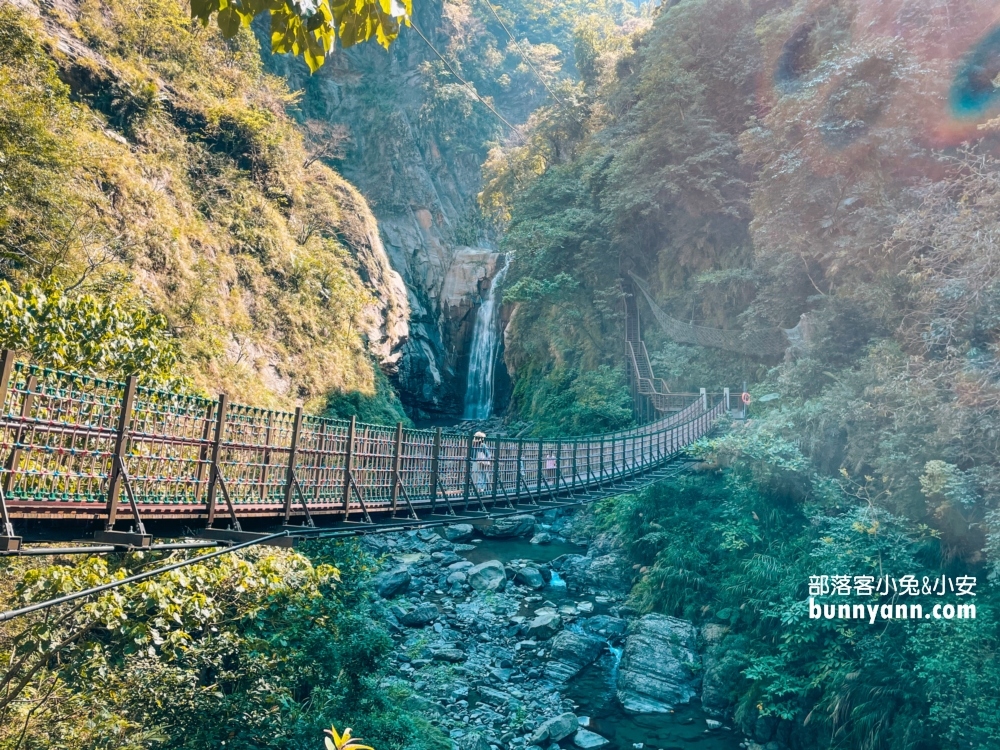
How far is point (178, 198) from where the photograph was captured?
9828 millimetres

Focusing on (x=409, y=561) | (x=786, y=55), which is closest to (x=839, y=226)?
(x=786, y=55)

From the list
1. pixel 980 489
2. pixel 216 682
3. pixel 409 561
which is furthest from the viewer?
pixel 409 561

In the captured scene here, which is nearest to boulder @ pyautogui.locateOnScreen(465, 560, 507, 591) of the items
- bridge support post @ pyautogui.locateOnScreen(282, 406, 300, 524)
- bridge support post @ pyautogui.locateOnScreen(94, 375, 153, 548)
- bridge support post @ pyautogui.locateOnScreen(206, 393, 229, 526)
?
bridge support post @ pyautogui.locateOnScreen(282, 406, 300, 524)

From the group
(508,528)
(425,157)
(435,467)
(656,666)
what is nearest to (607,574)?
(508,528)

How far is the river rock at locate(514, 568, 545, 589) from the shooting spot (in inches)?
400

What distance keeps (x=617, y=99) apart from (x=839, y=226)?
10.1 metres

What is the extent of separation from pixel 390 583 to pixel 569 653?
9.57 ft

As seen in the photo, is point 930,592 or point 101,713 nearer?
point 101,713

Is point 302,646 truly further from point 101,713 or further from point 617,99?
point 617,99

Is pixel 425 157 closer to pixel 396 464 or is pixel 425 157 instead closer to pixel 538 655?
pixel 538 655

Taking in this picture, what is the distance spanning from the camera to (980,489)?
5945 mm

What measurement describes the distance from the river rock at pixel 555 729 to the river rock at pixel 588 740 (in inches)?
3.2

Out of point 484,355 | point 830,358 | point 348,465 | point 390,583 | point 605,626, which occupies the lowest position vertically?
point 605,626

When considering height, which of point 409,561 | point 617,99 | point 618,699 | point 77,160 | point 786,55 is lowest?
point 618,699
